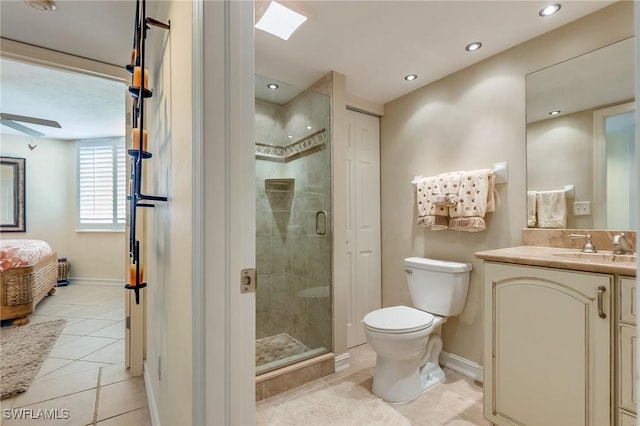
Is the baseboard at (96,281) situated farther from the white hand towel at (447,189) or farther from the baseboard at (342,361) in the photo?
the white hand towel at (447,189)

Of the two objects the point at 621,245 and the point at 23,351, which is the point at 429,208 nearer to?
the point at 621,245

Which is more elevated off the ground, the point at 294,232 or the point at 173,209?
the point at 173,209

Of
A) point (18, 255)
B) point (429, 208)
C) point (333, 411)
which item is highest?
point (429, 208)


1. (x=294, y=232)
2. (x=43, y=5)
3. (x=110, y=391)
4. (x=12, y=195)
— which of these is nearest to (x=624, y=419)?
(x=294, y=232)

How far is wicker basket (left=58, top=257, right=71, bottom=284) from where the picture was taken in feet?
15.4

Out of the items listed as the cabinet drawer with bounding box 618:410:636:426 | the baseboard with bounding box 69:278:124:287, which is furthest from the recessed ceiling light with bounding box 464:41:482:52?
the baseboard with bounding box 69:278:124:287

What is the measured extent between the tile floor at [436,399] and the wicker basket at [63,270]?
185 inches

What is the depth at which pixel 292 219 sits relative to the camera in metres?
2.60

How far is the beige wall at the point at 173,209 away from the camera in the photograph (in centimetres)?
85

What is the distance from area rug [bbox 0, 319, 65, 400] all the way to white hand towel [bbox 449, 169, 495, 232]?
122 inches

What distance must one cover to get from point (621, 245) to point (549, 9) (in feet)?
4.18

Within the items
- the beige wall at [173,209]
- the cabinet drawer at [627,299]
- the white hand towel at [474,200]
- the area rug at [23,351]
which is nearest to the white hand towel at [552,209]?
the white hand towel at [474,200]

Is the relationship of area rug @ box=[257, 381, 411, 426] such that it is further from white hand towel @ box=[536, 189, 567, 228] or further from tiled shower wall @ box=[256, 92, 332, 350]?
white hand towel @ box=[536, 189, 567, 228]

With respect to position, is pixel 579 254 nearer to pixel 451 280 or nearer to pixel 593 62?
pixel 451 280
